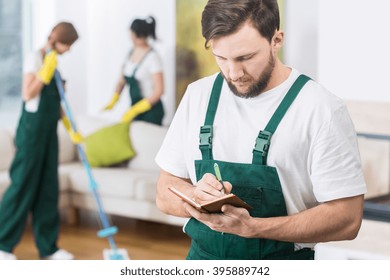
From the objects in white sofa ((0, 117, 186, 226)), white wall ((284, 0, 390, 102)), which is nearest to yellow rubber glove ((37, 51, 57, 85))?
white sofa ((0, 117, 186, 226))

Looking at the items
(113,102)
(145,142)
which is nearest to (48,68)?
(113,102)

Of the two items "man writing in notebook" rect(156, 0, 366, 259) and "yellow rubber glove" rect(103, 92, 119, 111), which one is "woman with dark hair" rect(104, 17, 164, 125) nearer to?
"yellow rubber glove" rect(103, 92, 119, 111)

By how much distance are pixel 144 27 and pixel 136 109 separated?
0.45 m

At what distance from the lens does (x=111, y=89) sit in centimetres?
419

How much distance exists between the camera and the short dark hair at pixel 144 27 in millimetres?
4062

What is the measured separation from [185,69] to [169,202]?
2423 mm

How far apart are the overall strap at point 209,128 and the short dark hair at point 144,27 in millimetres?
2141

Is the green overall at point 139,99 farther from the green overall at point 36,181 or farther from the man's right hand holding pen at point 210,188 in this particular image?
the man's right hand holding pen at point 210,188

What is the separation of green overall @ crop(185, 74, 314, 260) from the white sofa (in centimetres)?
222

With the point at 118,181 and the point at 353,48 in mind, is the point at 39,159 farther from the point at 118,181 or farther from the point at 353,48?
the point at 353,48

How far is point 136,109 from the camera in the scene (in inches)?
171

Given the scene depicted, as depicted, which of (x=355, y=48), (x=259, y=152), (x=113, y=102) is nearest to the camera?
(x=259, y=152)

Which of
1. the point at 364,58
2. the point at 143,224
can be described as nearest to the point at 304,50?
the point at 364,58

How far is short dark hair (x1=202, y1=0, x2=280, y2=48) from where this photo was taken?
1828 mm
